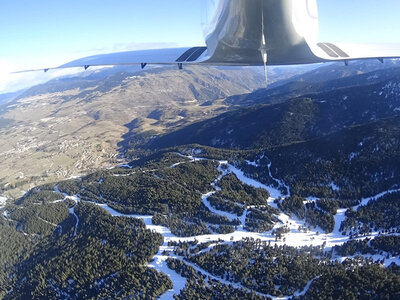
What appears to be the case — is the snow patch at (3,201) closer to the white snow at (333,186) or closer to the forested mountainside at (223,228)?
the forested mountainside at (223,228)

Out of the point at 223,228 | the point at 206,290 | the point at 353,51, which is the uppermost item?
the point at 353,51

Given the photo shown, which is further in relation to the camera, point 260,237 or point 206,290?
point 260,237

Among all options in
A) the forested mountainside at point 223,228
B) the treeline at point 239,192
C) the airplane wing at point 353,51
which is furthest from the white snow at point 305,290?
the airplane wing at point 353,51

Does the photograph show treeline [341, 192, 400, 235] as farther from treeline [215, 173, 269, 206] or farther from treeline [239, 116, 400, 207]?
treeline [215, 173, 269, 206]

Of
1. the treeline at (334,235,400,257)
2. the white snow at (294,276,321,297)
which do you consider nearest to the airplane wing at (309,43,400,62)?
the white snow at (294,276,321,297)

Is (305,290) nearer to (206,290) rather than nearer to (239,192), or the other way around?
(206,290)

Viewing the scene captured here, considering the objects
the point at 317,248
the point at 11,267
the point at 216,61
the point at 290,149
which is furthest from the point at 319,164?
the point at 11,267

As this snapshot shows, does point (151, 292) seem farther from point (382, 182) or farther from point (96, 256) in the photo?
point (382, 182)

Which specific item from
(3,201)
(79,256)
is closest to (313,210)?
(79,256)

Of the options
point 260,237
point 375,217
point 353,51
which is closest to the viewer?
point 353,51
